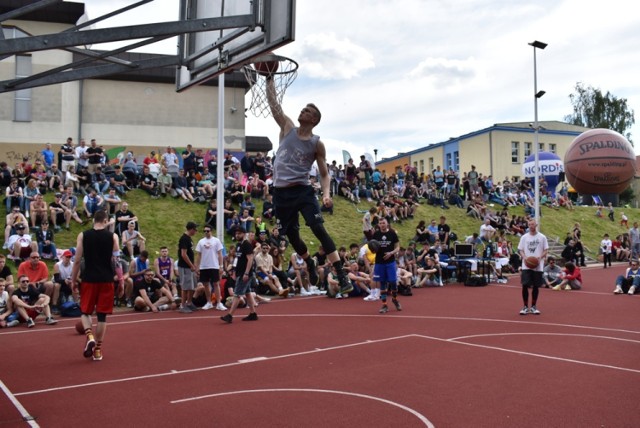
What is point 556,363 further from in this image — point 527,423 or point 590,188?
point 590,188

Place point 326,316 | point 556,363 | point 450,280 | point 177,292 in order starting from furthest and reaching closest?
point 450,280, point 177,292, point 326,316, point 556,363

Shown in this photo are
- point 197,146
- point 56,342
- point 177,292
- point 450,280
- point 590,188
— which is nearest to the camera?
point 56,342

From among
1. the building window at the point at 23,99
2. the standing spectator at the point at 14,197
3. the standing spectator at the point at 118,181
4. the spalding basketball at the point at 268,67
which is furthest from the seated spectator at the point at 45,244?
the building window at the point at 23,99

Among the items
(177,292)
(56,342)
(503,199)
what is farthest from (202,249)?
(503,199)

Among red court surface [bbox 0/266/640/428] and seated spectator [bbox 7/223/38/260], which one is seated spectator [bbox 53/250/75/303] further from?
seated spectator [bbox 7/223/38/260]

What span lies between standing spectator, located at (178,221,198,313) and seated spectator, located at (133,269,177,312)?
0.45m

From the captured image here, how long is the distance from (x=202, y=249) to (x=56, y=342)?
3755mm

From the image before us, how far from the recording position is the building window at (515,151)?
164 feet

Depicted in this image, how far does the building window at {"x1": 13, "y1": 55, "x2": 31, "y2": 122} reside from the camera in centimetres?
2697

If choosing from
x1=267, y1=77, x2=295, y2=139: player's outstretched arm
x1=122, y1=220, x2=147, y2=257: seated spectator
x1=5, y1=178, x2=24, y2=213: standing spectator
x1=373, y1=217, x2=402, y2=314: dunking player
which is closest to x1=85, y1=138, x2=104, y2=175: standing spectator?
x1=5, y1=178, x2=24, y2=213: standing spectator

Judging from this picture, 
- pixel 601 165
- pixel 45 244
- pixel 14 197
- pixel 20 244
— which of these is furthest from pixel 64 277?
pixel 601 165

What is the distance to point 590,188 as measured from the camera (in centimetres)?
2459

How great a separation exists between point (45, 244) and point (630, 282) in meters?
15.2

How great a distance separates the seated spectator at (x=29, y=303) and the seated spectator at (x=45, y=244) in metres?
3.19
